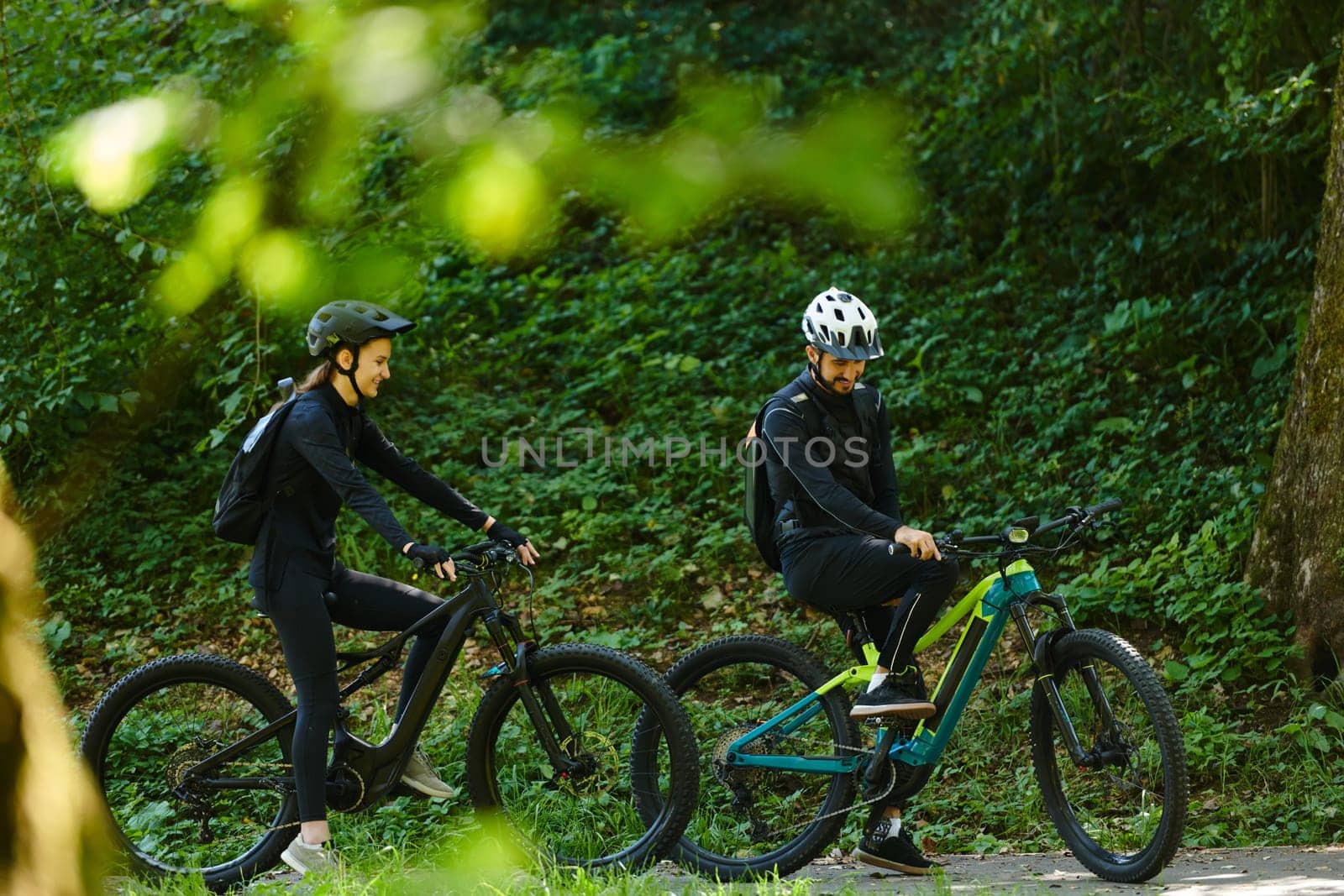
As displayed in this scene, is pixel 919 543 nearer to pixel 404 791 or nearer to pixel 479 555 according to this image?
pixel 479 555

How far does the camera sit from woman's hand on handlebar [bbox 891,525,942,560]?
4867mm

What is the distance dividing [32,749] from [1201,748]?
4784mm

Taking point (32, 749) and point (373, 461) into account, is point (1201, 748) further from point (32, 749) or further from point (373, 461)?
point (32, 749)

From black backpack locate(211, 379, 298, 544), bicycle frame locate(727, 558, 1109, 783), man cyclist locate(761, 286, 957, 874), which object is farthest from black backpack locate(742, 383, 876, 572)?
black backpack locate(211, 379, 298, 544)

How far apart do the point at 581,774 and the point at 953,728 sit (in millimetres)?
1450

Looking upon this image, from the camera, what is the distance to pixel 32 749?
3242 mm

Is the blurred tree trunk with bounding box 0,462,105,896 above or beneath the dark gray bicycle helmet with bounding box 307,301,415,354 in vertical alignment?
beneath

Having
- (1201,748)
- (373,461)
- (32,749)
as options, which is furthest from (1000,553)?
(32,749)

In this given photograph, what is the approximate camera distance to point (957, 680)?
516cm

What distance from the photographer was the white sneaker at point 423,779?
17.5 feet

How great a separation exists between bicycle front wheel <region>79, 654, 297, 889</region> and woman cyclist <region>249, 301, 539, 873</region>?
291 millimetres

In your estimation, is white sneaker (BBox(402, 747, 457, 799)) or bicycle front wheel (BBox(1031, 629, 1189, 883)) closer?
bicycle front wheel (BBox(1031, 629, 1189, 883))
